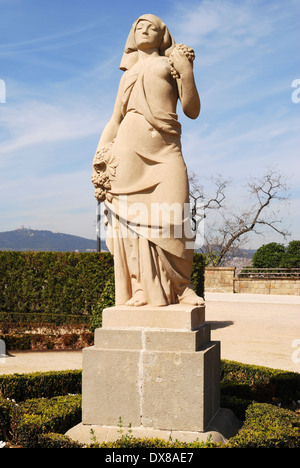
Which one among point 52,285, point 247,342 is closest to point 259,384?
point 247,342

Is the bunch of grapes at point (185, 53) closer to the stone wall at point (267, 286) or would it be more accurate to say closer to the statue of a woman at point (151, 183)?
the statue of a woman at point (151, 183)

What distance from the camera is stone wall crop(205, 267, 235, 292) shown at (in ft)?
86.2

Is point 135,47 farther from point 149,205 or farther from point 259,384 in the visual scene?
point 259,384

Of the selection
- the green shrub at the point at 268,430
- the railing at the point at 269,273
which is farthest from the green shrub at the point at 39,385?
the railing at the point at 269,273

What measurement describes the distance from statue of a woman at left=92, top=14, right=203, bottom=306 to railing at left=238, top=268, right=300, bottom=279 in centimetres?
2289

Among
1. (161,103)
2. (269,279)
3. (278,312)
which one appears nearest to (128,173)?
(161,103)

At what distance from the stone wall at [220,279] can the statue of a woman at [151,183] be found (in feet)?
72.0

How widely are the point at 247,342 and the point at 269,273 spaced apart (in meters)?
17.1

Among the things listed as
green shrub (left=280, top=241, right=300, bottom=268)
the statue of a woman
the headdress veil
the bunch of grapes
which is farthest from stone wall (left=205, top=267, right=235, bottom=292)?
the bunch of grapes

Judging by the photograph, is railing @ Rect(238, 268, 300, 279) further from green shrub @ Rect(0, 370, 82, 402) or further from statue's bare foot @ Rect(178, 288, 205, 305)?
statue's bare foot @ Rect(178, 288, 205, 305)

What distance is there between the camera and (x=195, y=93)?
463 centimetres

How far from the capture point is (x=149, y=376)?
4035mm

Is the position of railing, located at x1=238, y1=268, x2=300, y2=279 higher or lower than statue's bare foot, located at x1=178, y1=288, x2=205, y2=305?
lower
